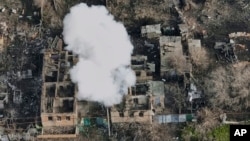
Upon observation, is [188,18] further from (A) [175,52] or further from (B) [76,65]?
Answer: (B) [76,65]

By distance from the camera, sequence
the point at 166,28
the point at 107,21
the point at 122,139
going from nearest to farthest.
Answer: the point at 122,139, the point at 107,21, the point at 166,28

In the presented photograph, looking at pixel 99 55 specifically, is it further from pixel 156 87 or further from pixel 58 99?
pixel 156 87

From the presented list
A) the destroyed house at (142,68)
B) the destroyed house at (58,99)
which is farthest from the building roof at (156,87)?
the destroyed house at (58,99)

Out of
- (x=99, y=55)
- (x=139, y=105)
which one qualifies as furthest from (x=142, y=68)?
(x=99, y=55)

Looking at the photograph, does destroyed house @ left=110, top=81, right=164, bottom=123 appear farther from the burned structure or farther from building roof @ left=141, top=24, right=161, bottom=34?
building roof @ left=141, top=24, right=161, bottom=34

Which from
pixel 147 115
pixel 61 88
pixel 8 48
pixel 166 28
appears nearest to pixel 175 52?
pixel 166 28
